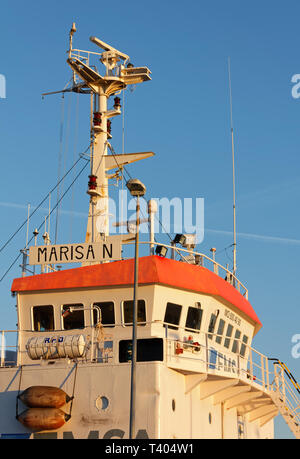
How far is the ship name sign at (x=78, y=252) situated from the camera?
84.9ft

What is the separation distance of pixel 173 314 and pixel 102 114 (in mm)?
10928

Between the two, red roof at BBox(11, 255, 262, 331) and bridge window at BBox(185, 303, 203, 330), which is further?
bridge window at BBox(185, 303, 203, 330)

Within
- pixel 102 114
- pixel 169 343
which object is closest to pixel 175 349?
pixel 169 343

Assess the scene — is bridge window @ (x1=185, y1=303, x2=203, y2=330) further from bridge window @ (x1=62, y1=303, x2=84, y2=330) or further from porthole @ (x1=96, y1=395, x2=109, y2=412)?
porthole @ (x1=96, y1=395, x2=109, y2=412)

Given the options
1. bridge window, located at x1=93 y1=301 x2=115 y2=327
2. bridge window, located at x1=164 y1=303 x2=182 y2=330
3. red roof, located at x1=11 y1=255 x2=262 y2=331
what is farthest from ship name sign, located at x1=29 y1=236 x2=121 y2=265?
bridge window, located at x1=164 y1=303 x2=182 y2=330

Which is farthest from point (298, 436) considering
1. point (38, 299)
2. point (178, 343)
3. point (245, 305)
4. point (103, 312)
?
point (38, 299)

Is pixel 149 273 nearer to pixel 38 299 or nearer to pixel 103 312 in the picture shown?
pixel 103 312

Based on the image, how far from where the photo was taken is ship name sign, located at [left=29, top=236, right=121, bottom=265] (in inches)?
1019

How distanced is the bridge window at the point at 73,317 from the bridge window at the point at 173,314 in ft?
11.0

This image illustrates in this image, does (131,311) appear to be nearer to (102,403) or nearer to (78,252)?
(78,252)

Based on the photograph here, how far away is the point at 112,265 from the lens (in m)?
26.4

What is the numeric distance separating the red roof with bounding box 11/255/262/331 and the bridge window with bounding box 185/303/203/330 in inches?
30.9

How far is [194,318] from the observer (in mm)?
26609
